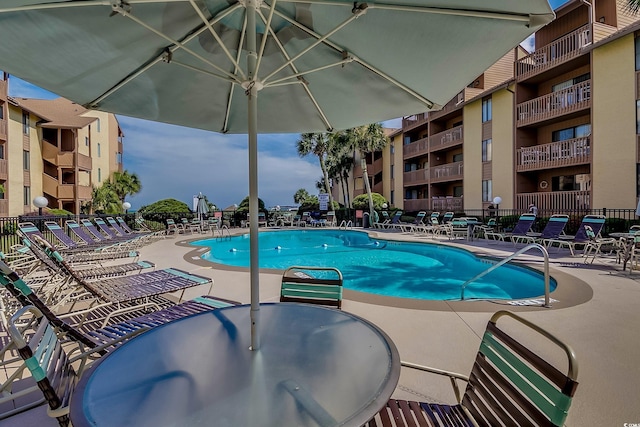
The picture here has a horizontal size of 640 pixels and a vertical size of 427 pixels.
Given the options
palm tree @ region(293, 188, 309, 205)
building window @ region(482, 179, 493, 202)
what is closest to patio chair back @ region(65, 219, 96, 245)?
building window @ region(482, 179, 493, 202)

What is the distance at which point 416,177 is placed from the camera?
26.9 metres

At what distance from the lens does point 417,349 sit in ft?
10.8

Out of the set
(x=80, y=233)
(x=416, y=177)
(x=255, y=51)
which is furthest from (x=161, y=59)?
(x=416, y=177)

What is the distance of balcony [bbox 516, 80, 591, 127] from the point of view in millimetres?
14523

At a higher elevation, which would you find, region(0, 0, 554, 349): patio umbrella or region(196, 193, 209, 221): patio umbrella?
region(0, 0, 554, 349): patio umbrella

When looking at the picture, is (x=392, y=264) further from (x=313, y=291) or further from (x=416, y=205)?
(x=416, y=205)

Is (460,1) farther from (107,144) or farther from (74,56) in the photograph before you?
(107,144)

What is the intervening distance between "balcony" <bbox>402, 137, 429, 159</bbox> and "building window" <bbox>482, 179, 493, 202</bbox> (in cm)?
623

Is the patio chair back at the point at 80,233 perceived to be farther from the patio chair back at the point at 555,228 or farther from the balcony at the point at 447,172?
the balcony at the point at 447,172

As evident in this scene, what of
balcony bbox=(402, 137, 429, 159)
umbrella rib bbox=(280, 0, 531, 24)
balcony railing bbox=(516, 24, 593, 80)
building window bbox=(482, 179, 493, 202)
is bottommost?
building window bbox=(482, 179, 493, 202)

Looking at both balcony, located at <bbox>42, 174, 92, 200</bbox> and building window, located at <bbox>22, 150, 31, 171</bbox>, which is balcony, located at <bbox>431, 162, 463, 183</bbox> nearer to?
balcony, located at <bbox>42, 174, 92, 200</bbox>

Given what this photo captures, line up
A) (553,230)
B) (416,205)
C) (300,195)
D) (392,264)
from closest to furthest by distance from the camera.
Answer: (392,264) < (553,230) < (416,205) < (300,195)

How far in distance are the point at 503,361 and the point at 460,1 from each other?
2218 mm

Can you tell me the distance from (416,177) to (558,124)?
11078 millimetres
